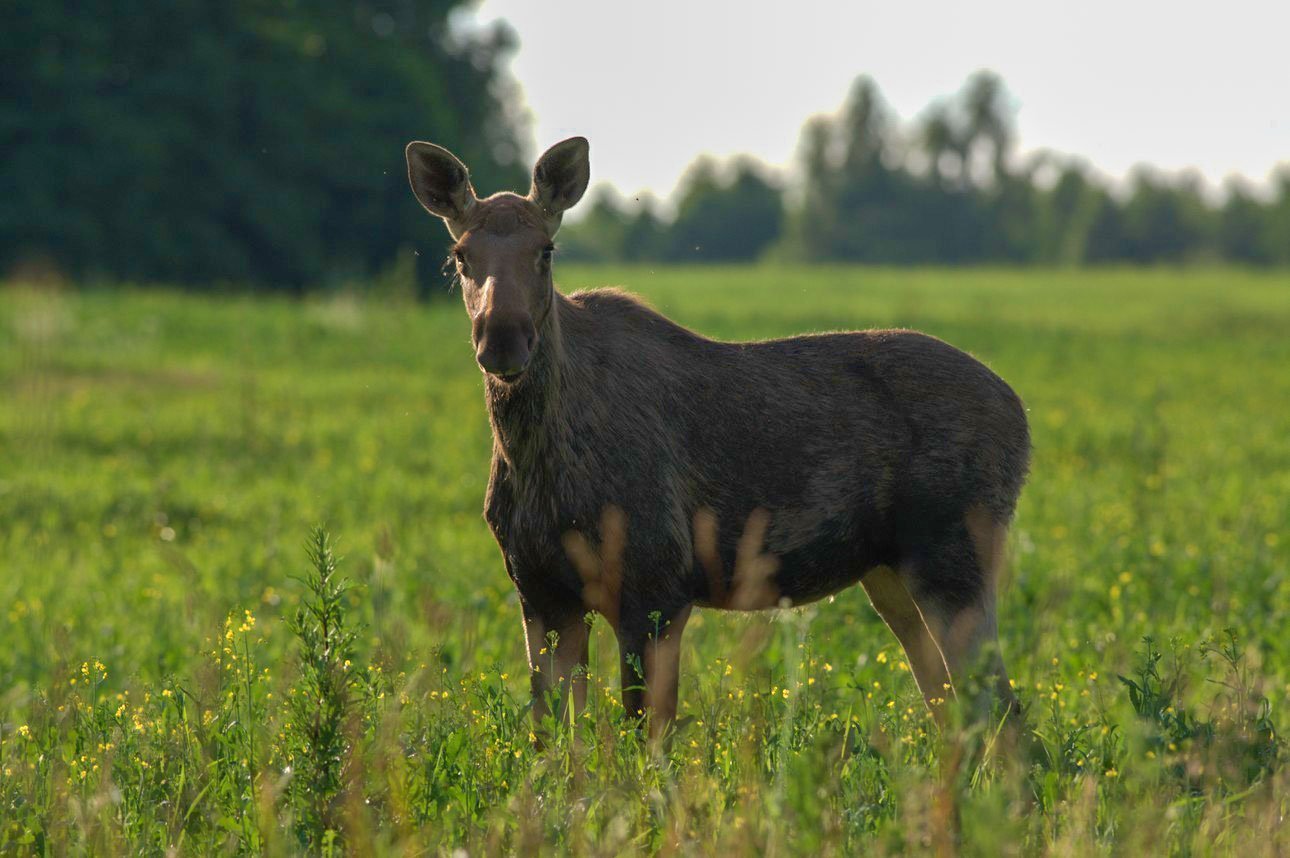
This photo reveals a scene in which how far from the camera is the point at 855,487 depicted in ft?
18.5

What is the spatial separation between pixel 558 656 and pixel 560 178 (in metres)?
Answer: 1.86

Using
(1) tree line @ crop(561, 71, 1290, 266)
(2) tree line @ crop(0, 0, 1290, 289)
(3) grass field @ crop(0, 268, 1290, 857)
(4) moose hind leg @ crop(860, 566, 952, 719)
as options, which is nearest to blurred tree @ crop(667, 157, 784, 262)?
(1) tree line @ crop(561, 71, 1290, 266)

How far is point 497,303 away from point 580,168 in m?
1.01

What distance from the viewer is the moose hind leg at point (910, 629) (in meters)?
5.98

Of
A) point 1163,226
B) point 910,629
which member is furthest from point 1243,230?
point 910,629

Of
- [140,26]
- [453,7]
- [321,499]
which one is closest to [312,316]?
[321,499]

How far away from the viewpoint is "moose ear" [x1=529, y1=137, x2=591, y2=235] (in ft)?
18.3

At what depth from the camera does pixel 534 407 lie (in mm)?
5305

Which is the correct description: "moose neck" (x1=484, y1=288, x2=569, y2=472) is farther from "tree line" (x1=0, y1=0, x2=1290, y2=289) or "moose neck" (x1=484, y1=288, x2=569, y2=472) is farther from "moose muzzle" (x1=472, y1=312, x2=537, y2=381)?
"tree line" (x1=0, y1=0, x2=1290, y2=289)

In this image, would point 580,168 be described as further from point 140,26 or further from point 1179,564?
point 140,26

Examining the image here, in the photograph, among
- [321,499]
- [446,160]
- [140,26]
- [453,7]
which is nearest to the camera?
[446,160]

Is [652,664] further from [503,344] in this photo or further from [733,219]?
[733,219]

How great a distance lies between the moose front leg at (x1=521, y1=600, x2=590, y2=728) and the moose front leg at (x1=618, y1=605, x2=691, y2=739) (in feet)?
0.74

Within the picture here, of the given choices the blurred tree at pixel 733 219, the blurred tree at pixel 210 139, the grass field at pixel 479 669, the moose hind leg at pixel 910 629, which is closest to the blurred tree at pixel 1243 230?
the blurred tree at pixel 733 219
